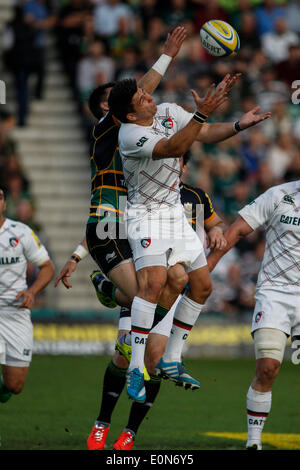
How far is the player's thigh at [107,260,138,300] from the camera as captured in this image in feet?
29.5

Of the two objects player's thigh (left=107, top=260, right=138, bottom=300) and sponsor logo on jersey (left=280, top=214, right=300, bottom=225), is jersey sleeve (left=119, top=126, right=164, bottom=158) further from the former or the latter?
sponsor logo on jersey (left=280, top=214, right=300, bottom=225)

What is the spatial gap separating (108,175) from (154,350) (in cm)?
170

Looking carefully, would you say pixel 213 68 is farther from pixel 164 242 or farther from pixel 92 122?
pixel 164 242

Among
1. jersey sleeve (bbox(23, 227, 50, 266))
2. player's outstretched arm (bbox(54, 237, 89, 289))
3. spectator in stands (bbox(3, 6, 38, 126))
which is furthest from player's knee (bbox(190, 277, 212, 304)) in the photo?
spectator in stands (bbox(3, 6, 38, 126))

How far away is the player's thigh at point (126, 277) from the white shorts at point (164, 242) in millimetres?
91

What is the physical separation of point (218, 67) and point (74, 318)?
6.05 m

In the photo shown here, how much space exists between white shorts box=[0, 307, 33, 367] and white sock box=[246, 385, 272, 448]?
122 inches

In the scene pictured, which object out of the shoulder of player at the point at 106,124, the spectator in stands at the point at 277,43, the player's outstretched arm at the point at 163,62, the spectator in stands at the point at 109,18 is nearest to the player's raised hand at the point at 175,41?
the player's outstretched arm at the point at 163,62

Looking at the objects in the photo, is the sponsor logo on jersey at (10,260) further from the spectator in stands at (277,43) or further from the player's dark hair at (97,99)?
the spectator in stands at (277,43)

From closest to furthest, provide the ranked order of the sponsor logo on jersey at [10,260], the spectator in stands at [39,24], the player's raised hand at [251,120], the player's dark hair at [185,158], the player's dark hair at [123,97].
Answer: the player's dark hair at [123,97] < the player's raised hand at [251,120] < the player's dark hair at [185,158] < the sponsor logo on jersey at [10,260] < the spectator in stands at [39,24]

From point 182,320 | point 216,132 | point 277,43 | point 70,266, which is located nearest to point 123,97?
point 216,132

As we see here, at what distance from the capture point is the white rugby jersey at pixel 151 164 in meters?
8.69

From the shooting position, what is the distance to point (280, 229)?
31.2 feet
